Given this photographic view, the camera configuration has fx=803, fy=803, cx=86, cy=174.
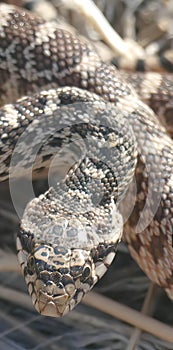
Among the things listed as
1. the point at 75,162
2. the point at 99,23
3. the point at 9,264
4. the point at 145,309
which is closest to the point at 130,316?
the point at 145,309

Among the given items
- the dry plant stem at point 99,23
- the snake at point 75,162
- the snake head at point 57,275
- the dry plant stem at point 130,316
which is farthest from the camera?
the dry plant stem at point 99,23

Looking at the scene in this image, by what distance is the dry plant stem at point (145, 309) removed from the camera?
4.08 metres

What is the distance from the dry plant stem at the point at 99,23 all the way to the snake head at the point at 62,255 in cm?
194

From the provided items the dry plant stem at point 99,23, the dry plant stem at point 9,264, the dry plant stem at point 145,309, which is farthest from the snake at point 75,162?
the dry plant stem at point 99,23

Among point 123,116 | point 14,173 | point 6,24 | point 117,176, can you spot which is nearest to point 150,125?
point 123,116

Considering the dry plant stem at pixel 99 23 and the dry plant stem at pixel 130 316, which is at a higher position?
the dry plant stem at pixel 99 23

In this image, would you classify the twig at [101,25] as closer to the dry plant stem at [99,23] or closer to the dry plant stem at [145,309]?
the dry plant stem at [99,23]

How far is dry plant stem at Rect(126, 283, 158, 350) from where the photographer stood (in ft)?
13.4

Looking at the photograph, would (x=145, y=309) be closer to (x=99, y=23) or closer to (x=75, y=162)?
(x=75, y=162)

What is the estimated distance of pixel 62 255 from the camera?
339cm

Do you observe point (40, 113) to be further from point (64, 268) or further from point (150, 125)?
point (64, 268)

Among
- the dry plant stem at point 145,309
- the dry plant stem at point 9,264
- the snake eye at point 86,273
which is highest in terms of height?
the snake eye at point 86,273

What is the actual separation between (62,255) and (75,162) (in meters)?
0.70

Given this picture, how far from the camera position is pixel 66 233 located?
11.4ft
